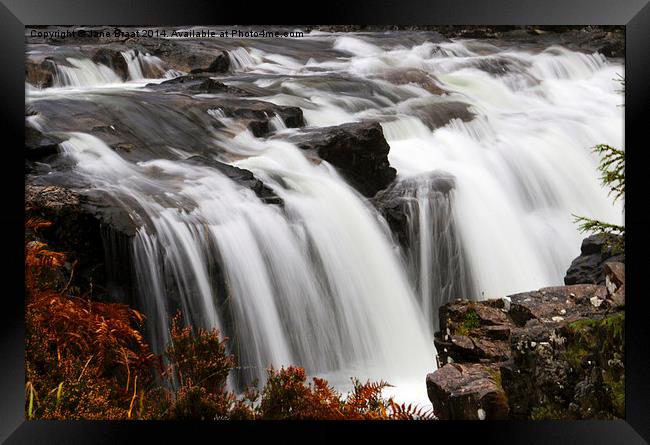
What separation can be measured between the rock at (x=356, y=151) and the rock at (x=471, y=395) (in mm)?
1293

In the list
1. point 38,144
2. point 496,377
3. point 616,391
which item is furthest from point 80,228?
point 616,391

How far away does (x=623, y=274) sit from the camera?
525 centimetres

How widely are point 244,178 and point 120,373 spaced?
1430 millimetres

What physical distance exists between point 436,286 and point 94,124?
2420mm

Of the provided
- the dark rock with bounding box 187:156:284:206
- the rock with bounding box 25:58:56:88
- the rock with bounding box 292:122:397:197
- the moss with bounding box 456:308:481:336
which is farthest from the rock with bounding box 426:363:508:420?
the rock with bounding box 25:58:56:88

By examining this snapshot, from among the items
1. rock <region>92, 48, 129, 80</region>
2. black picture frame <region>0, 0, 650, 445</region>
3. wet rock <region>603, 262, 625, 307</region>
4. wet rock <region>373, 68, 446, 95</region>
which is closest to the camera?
black picture frame <region>0, 0, 650, 445</region>

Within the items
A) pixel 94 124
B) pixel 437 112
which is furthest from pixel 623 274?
pixel 94 124

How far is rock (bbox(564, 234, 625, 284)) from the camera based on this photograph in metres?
5.28

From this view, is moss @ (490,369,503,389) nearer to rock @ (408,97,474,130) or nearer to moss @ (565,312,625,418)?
moss @ (565,312,625,418)

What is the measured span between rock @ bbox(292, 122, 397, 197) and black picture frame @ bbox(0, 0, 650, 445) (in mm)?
752

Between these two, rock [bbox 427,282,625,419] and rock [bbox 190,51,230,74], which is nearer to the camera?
rock [bbox 427,282,625,419]

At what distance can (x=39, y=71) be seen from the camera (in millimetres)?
5297
